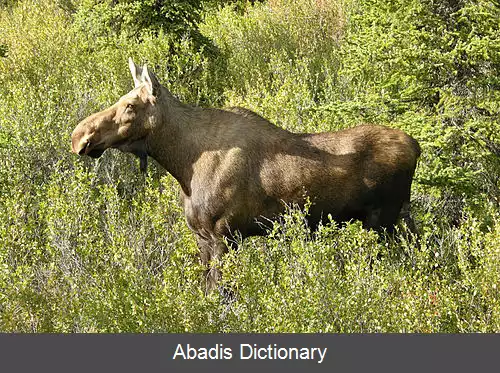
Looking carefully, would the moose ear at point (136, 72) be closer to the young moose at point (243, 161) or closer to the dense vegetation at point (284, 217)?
the young moose at point (243, 161)

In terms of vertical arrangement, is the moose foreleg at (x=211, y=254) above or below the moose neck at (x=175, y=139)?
below

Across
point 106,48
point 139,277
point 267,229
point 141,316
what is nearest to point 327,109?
point 267,229

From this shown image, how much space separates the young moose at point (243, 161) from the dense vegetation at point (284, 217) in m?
0.31

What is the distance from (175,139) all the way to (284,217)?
1469 millimetres

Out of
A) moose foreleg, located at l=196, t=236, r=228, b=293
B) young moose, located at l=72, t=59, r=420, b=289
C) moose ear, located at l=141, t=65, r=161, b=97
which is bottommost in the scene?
moose foreleg, located at l=196, t=236, r=228, b=293

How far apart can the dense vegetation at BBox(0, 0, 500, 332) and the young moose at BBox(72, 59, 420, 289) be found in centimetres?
31

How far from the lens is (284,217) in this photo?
6.51m

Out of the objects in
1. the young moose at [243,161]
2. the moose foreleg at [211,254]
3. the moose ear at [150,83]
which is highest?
the moose ear at [150,83]

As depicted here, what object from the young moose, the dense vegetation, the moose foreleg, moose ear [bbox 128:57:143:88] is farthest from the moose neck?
the dense vegetation

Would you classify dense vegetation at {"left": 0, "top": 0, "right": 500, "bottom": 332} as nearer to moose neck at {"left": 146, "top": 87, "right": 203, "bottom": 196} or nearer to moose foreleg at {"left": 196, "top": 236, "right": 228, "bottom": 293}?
moose foreleg at {"left": 196, "top": 236, "right": 228, "bottom": 293}

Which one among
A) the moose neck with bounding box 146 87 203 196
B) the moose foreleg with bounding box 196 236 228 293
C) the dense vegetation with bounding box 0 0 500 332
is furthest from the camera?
the moose neck with bounding box 146 87 203 196

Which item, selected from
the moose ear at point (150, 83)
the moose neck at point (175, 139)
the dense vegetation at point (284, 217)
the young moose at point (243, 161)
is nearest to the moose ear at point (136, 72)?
the young moose at point (243, 161)

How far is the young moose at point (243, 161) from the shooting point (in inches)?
278

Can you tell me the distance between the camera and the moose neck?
283 inches
